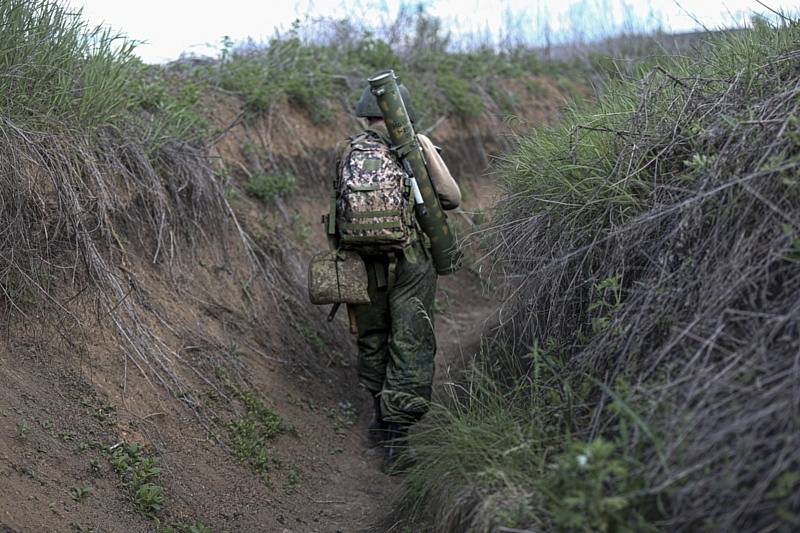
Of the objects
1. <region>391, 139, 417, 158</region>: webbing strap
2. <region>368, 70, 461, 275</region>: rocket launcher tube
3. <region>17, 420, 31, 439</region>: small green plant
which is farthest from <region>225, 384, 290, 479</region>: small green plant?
<region>391, 139, 417, 158</region>: webbing strap

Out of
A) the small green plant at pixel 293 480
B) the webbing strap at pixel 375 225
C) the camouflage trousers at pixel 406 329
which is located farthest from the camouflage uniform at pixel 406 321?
the small green plant at pixel 293 480

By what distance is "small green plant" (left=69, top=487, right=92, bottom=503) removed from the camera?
12.3 ft

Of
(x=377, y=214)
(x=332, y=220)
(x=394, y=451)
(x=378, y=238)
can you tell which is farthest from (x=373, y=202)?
(x=394, y=451)

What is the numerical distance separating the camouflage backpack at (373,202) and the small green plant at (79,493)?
1.99 meters

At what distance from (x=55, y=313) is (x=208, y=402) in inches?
38.6

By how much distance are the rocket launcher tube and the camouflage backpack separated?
92 millimetres

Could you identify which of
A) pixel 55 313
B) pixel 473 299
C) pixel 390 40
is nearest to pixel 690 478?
pixel 55 313

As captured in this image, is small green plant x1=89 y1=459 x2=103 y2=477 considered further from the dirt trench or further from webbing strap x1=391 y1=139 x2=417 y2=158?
webbing strap x1=391 y1=139 x2=417 y2=158

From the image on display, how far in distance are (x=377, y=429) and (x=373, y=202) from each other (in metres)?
1.48

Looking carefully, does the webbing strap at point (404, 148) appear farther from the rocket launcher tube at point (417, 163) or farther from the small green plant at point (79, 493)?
the small green plant at point (79, 493)

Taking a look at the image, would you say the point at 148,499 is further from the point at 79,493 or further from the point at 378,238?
the point at 378,238

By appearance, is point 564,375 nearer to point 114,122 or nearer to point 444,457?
point 444,457

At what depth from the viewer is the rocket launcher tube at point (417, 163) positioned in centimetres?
509

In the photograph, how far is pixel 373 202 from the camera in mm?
4961
